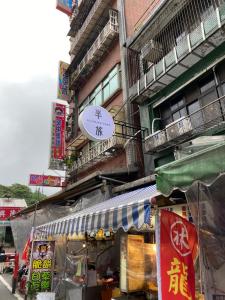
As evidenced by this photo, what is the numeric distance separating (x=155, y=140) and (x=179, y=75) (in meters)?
3.10

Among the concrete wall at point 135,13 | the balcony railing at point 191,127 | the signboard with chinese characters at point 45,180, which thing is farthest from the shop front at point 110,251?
the concrete wall at point 135,13

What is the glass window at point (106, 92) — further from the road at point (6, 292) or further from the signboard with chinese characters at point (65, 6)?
the signboard with chinese characters at point (65, 6)

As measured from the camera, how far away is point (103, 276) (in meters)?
8.96

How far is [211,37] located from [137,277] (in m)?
8.58

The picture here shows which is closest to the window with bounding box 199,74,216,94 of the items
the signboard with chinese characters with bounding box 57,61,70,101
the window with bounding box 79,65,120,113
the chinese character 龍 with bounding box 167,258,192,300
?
the window with bounding box 79,65,120,113

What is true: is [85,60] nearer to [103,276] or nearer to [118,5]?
[118,5]

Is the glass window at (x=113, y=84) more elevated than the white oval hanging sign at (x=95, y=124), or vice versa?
the glass window at (x=113, y=84)

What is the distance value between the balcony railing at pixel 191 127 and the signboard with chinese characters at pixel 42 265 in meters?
6.05

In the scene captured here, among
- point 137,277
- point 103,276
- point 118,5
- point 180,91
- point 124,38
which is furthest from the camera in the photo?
point 118,5

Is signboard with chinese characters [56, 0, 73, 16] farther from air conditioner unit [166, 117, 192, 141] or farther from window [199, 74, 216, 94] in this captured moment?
air conditioner unit [166, 117, 192, 141]

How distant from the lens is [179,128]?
34.0ft

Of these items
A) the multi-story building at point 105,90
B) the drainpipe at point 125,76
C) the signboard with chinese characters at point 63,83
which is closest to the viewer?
the drainpipe at point 125,76

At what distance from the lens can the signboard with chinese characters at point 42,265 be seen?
31.2 feet

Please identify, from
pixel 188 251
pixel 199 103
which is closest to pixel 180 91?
pixel 199 103
